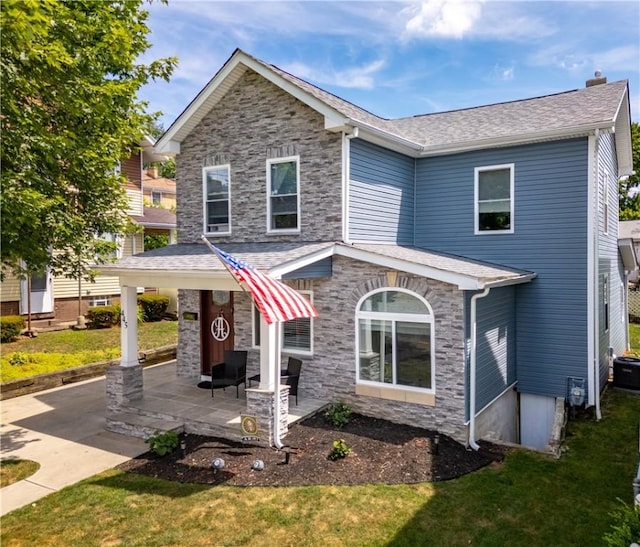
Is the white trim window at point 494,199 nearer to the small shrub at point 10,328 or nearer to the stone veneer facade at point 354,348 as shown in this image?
the stone veneer facade at point 354,348

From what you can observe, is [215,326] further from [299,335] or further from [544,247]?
[544,247]

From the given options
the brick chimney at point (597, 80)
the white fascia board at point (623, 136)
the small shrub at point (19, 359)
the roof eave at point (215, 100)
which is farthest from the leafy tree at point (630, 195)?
the small shrub at point (19, 359)

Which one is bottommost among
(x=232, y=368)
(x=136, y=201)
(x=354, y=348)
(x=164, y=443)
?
(x=164, y=443)

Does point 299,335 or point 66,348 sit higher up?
point 299,335

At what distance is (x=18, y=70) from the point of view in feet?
25.0

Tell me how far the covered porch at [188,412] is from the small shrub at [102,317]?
9.19m

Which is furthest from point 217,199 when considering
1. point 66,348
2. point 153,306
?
point 153,306

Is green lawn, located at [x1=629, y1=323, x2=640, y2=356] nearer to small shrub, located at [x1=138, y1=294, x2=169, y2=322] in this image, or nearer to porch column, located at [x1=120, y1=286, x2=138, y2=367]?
porch column, located at [x1=120, y1=286, x2=138, y2=367]

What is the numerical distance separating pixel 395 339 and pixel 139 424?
531cm

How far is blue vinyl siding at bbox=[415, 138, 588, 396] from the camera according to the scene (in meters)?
10.9

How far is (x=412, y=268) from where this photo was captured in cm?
887

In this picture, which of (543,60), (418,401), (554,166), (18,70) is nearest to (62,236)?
(18,70)

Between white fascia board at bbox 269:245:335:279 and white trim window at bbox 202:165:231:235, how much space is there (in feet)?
11.4

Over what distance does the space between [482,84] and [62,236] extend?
1379cm
